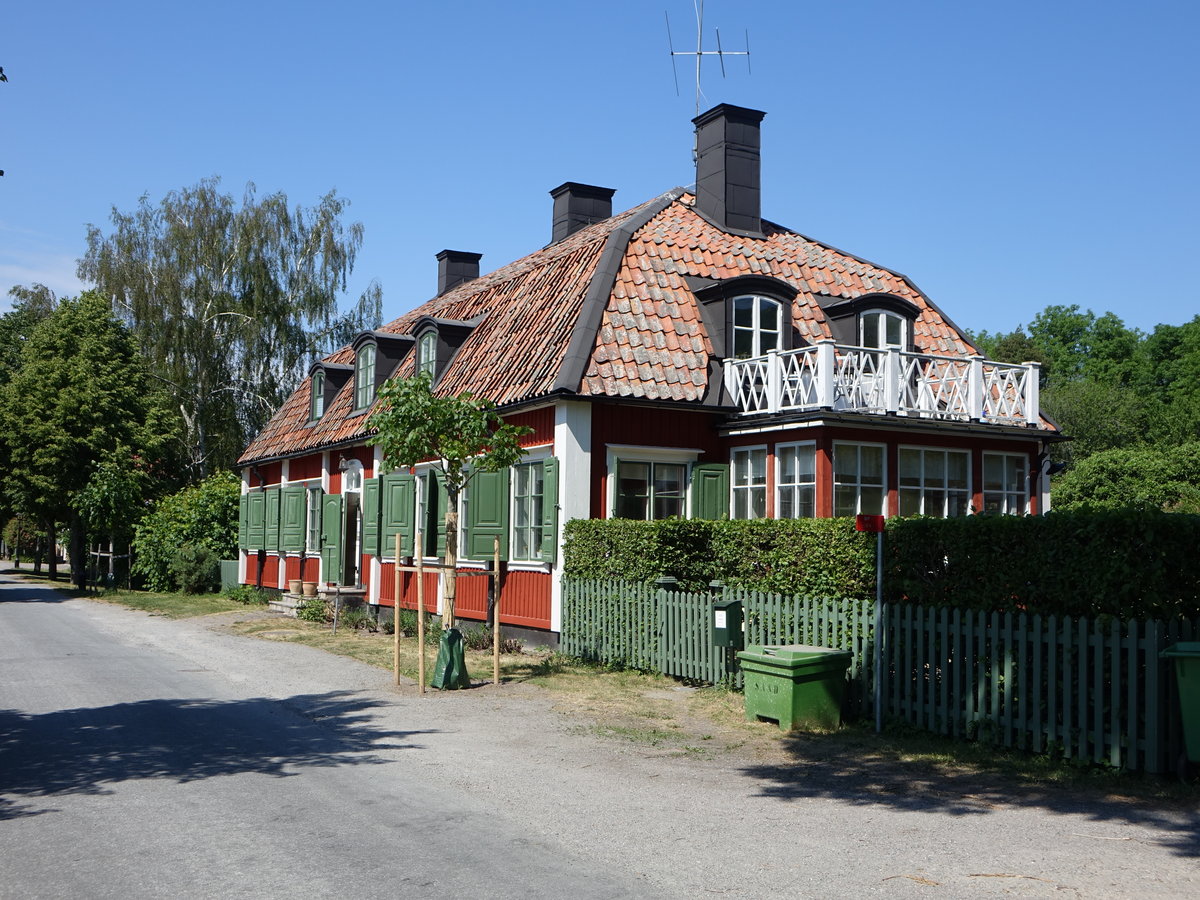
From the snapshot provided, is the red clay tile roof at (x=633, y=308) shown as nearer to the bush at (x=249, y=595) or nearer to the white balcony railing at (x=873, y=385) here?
the white balcony railing at (x=873, y=385)

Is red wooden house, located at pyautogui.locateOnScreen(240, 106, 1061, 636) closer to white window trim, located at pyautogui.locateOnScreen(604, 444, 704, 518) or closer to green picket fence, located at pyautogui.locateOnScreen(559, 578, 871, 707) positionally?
white window trim, located at pyautogui.locateOnScreen(604, 444, 704, 518)

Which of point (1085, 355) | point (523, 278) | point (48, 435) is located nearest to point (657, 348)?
point (523, 278)

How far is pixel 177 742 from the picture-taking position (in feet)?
30.4

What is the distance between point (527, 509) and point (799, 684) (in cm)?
764

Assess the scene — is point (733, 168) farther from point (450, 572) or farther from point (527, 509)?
point (450, 572)

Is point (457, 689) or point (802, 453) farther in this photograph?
point (802, 453)

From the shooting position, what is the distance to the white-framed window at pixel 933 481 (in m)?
17.0

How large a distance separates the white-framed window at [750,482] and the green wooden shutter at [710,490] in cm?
27

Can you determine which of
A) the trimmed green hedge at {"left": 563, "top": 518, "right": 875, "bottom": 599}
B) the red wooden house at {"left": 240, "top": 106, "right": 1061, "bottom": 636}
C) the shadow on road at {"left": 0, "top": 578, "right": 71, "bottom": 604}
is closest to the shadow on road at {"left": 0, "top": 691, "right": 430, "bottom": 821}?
the trimmed green hedge at {"left": 563, "top": 518, "right": 875, "bottom": 599}

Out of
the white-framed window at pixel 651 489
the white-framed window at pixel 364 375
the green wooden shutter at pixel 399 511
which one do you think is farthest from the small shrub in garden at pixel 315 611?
the white-framed window at pixel 651 489

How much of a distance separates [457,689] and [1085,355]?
62.1 m

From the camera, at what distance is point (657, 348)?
16922mm

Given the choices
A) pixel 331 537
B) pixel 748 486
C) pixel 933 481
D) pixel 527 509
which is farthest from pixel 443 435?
pixel 331 537

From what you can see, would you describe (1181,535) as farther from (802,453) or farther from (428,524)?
(428,524)
